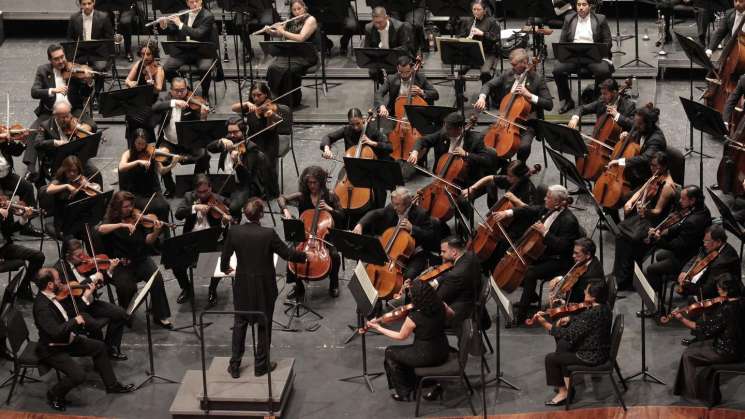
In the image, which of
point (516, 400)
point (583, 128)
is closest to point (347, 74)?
point (583, 128)

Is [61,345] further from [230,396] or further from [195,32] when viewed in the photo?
[195,32]

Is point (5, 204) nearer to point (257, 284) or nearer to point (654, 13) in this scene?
point (257, 284)

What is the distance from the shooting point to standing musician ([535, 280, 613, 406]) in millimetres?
9234

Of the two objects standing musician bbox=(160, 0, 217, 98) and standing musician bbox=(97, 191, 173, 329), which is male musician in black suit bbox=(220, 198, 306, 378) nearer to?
standing musician bbox=(97, 191, 173, 329)

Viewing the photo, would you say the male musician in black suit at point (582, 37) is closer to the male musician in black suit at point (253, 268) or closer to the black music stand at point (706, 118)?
the black music stand at point (706, 118)

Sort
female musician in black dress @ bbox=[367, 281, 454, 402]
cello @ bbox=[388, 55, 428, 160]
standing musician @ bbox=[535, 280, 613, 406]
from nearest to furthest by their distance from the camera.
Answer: female musician in black dress @ bbox=[367, 281, 454, 402]
standing musician @ bbox=[535, 280, 613, 406]
cello @ bbox=[388, 55, 428, 160]

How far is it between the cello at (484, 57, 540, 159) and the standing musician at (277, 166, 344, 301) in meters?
1.96

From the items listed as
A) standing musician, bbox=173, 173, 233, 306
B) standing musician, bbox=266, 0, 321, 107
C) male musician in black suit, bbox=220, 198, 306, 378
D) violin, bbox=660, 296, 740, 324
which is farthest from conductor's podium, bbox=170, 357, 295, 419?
standing musician, bbox=266, 0, 321, 107

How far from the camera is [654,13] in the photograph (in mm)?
16172

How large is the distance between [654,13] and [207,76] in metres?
5.71

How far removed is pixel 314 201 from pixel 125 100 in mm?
2310

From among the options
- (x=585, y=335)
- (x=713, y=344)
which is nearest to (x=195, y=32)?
(x=585, y=335)

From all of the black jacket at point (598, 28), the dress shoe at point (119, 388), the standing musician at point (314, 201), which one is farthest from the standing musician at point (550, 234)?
the black jacket at point (598, 28)

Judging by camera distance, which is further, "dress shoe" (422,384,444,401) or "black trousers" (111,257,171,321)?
"black trousers" (111,257,171,321)
